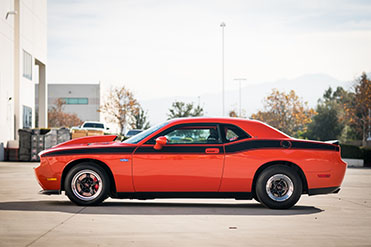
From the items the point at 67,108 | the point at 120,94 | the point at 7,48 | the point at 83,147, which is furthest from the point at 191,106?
the point at 83,147

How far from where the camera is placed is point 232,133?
9977 millimetres

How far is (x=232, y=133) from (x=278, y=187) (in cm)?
117

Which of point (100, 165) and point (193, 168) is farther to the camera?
point (100, 165)

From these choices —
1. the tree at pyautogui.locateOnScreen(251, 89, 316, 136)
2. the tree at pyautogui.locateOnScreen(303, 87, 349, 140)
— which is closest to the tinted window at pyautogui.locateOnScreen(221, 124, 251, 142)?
the tree at pyautogui.locateOnScreen(251, 89, 316, 136)

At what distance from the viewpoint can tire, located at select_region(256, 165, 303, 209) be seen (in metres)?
9.65

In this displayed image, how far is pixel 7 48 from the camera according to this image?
32.6 m

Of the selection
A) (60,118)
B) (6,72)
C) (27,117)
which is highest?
(6,72)

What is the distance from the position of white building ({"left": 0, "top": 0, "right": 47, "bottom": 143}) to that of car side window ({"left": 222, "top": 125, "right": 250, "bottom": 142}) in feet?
77.4

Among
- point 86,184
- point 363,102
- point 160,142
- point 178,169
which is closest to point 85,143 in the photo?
point 86,184

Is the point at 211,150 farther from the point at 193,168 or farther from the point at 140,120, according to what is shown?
the point at 140,120

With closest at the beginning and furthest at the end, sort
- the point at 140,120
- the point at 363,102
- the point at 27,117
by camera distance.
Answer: the point at 27,117 → the point at 363,102 → the point at 140,120

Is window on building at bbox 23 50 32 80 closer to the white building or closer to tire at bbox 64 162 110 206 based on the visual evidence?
the white building

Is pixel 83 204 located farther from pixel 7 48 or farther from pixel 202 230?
pixel 7 48

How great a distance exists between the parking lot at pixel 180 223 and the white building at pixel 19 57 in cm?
2218
